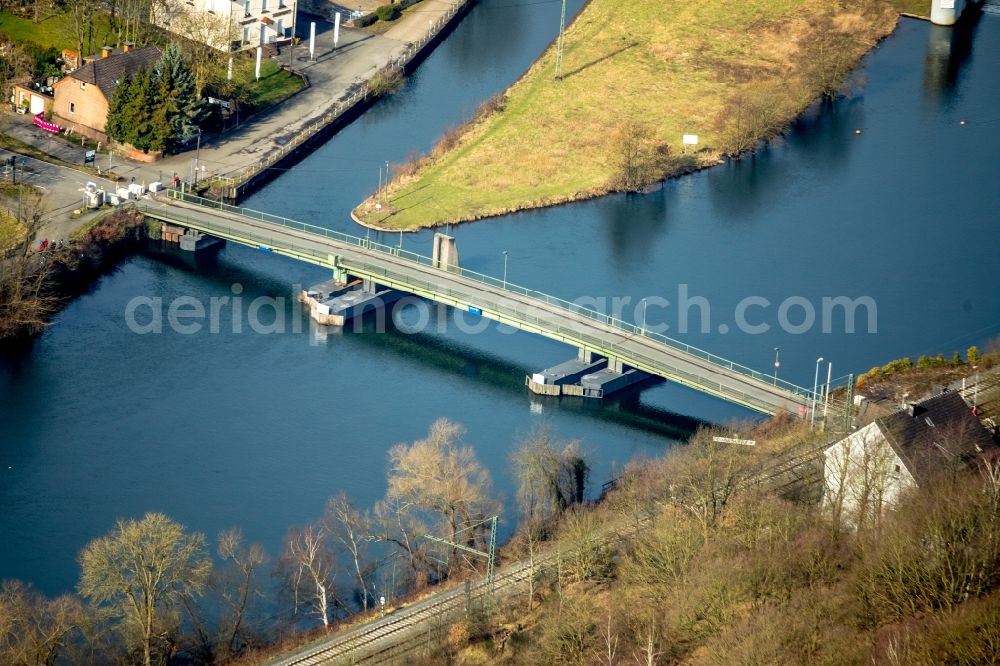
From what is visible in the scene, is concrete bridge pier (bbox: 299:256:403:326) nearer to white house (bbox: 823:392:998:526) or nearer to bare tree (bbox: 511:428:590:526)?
bare tree (bbox: 511:428:590:526)

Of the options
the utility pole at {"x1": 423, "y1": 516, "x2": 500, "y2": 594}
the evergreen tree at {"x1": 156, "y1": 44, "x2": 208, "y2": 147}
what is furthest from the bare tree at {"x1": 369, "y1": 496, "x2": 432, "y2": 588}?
the evergreen tree at {"x1": 156, "y1": 44, "x2": 208, "y2": 147}

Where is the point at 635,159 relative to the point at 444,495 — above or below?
above

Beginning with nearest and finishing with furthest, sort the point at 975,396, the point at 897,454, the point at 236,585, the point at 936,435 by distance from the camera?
the point at 897,454 < the point at 236,585 < the point at 936,435 < the point at 975,396

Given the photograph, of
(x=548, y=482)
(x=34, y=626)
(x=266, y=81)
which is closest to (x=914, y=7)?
(x=266, y=81)

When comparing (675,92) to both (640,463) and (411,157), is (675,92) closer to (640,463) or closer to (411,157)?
(411,157)

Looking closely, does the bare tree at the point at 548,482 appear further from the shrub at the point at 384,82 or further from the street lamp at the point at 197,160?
the shrub at the point at 384,82

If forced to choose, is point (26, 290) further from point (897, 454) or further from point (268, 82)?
point (897, 454)
